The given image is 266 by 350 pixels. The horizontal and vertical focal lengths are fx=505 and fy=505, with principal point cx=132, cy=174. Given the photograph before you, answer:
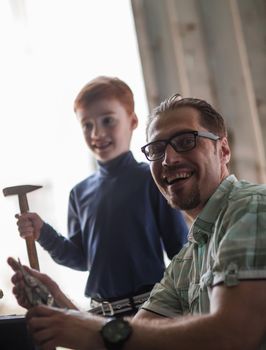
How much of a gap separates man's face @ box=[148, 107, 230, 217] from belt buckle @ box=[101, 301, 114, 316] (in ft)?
1.52

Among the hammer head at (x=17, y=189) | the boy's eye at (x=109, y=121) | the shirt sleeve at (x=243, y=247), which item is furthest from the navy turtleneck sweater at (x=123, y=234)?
the shirt sleeve at (x=243, y=247)

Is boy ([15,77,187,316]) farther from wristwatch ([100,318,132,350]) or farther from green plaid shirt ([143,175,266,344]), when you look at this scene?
wristwatch ([100,318,132,350])

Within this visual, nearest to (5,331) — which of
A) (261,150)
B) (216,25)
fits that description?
(261,150)

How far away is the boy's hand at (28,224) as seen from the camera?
1.54 meters

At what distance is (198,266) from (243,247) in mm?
242

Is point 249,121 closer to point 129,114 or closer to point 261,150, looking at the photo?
point 261,150

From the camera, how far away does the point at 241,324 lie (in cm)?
99

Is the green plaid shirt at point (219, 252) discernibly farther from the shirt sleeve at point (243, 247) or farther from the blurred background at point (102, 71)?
the blurred background at point (102, 71)

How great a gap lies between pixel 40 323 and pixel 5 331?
0.19 meters

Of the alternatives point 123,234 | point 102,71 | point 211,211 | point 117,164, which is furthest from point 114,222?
point 102,71

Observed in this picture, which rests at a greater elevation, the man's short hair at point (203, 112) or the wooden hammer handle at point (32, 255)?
the man's short hair at point (203, 112)

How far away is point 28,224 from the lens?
5.13 ft

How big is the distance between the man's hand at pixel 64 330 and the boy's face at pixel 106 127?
32.8 inches

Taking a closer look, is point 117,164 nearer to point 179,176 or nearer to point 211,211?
point 179,176
